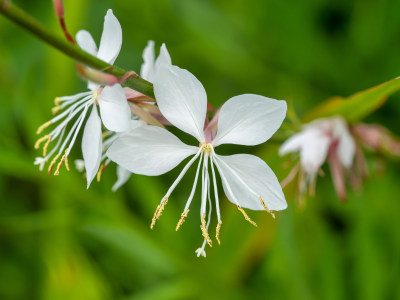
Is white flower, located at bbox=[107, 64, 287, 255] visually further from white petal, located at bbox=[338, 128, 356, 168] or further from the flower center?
white petal, located at bbox=[338, 128, 356, 168]

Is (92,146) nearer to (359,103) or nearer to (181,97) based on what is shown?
(181,97)

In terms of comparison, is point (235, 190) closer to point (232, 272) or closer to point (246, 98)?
point (246, 98)

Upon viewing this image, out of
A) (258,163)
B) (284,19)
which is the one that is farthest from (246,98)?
(284,19)

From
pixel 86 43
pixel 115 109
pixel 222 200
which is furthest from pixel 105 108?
pixel 222 200

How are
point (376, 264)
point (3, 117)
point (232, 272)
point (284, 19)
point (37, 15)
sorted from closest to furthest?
point (376, 264), point (232, 272), point (284, 19), point (3, 117), point (37, 15)

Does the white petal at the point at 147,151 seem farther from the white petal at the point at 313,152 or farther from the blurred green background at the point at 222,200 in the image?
the blurred green background at the point at 222,200
